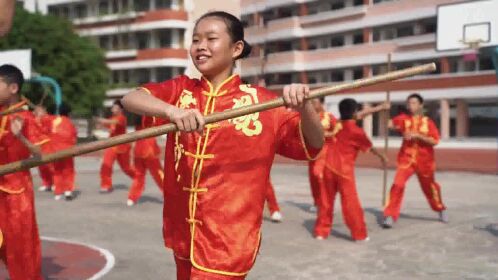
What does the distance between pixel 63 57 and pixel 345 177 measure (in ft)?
123

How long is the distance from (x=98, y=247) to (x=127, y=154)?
253 inches

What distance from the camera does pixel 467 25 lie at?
12086mm

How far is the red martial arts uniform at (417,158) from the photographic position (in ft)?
31.8

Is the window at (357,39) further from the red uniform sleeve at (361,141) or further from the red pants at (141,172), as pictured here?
the red uniform sleeve at (361,141)

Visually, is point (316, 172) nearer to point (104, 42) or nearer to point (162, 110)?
point (162, 110)

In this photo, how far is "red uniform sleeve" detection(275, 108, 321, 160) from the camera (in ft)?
11.5

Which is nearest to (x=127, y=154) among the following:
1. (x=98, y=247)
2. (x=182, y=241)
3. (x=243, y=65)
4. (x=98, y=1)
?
(x=98, y=247)

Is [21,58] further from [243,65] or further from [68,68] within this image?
[243,65]

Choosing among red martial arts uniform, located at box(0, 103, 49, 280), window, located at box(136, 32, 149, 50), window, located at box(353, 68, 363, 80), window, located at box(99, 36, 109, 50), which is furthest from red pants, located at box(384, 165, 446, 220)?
window, located at box(99, 36, 109, 50)

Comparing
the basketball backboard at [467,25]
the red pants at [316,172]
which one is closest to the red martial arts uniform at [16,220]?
the red pants at [316,172]

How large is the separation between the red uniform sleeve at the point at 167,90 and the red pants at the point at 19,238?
81.4 inches

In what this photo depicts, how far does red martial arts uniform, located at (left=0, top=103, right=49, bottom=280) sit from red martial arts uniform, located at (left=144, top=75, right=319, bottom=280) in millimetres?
2037

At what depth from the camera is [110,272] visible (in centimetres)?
648

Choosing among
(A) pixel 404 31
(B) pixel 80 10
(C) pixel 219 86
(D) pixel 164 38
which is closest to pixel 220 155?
(C) pixel 219 86
